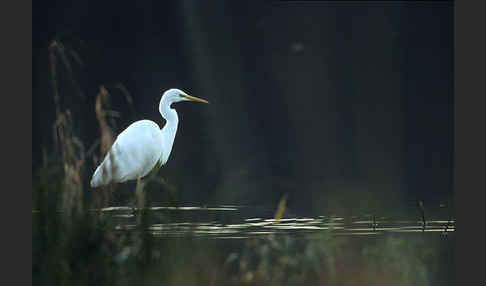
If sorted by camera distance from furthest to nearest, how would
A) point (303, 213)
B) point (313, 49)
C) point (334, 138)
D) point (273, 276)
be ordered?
point (313, 49) < point (334, 138) < point (303, 213) < point (273, 276)

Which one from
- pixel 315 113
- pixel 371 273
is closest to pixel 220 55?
pixel 315 113

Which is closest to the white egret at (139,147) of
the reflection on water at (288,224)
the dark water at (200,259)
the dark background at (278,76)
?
the reflection on water at (288,224)

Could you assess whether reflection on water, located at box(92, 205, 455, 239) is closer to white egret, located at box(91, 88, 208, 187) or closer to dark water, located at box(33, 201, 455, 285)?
dark water, located at box(33, 201, 455, 285)

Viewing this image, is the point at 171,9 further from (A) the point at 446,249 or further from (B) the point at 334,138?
(A) the point at 446,249

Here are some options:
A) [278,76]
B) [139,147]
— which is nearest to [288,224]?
[139,147]

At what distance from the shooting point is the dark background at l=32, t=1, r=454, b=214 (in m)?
10.7

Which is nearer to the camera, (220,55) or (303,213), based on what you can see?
(303,213)

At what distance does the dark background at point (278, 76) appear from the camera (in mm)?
10703

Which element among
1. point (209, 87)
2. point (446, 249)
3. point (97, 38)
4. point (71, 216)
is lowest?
point (446, 249)

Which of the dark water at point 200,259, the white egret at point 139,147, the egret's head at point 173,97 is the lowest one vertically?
the dark water at point 200,259

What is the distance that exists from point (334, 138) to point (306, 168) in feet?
6.47

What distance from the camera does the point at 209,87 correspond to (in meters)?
12.3

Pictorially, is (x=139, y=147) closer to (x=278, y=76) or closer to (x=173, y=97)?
(x=173, y=97)

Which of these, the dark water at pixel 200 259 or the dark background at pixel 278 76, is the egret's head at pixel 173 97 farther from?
the dark water at pixel 200 259
